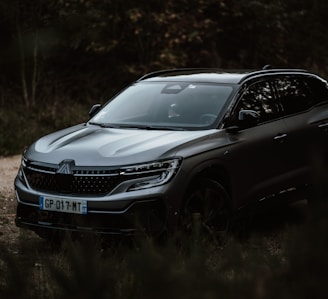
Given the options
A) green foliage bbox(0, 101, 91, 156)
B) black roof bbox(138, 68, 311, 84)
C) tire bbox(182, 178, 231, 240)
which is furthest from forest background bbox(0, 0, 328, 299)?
tire bbox(182, 178, 231, 240)

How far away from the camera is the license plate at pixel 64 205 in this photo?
654cm

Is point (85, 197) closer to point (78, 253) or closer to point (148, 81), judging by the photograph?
point (148, 81)

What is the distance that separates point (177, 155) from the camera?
657cm

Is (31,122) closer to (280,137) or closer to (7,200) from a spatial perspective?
(7,200)

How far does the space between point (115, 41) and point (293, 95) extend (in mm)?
13262

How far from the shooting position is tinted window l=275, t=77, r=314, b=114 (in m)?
8.20

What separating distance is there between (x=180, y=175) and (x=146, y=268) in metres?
4.04

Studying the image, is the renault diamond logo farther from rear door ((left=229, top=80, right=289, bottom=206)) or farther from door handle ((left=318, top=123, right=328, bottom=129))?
door handle ((left=318, top=123, right=328, bottom=129))

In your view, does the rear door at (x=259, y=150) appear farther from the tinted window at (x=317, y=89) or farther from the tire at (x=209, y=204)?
the tinted window at (x=317, y=89)

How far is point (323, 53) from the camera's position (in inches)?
1021

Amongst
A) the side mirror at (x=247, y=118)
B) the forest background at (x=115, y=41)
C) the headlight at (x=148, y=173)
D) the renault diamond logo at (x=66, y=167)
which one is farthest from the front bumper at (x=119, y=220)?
the forest background at (x=115, y=41)

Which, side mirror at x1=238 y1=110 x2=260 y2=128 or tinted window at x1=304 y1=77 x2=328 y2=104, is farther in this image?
tinted window at x1=304 y1=77 x2=328 y2=104

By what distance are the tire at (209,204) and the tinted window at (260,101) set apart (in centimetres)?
97

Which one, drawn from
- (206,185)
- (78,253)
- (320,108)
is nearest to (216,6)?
(320,108)
